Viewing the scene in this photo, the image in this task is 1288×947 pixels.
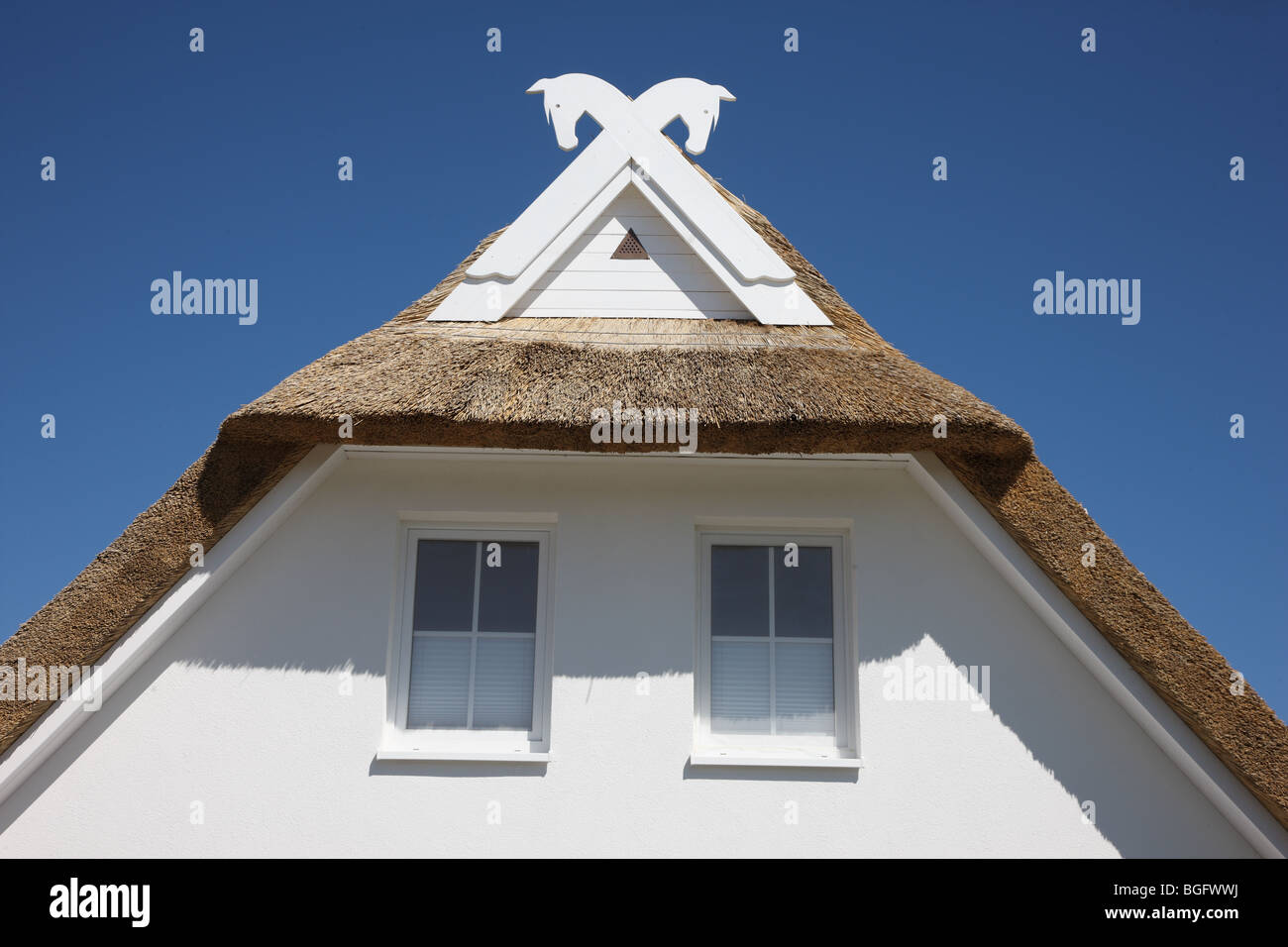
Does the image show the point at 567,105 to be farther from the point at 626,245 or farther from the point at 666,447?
the point at 666,447

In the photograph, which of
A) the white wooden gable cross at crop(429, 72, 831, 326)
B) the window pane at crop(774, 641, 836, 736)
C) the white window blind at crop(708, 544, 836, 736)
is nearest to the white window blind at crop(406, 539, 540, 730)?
the white window blind at crop(708, 544, 836, 736)

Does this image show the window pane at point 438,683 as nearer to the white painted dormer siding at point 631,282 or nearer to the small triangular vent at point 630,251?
the white painted dormer siding at point 631,282

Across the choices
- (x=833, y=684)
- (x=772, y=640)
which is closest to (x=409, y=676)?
(x=772, y=640)

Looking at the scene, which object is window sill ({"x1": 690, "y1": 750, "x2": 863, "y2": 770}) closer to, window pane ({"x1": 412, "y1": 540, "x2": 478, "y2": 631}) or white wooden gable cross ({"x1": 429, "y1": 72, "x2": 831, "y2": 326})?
window pane ({"x1": 412, "y1": 540, "x2": 478, "y2": 631})

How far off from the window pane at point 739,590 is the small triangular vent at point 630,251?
2.01m

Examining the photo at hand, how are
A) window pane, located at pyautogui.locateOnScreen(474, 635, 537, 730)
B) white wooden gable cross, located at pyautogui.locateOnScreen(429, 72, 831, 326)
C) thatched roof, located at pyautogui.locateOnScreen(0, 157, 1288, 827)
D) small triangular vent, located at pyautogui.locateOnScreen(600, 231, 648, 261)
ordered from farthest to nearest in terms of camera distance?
small triangular vent, located at pyautogui.locateOnScreen(600, 231, 648, 261), white wooden gable cross, located at pyautogui.locateOnScreen(429, 72, 831, 326), window pane, located at pyautogui.locateOnScreen(474, 635, 537, 730), thatched roof, located at pyautogui.locateOnScreen(0, 157, 1288, 827)

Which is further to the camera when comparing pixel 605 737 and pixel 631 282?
pixel 631 282

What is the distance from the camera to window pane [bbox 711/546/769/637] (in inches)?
216

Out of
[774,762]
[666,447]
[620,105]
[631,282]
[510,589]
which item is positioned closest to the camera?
[774,762]

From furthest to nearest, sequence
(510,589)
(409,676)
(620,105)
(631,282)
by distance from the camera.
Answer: (620,105) → (631,282) → (510,589) → (409,676)

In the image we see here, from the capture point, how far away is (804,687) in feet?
17.6

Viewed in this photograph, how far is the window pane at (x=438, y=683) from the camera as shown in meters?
5.32

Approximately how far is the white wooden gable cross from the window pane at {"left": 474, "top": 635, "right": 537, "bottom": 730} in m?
1.98

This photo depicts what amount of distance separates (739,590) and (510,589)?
1185 mm
